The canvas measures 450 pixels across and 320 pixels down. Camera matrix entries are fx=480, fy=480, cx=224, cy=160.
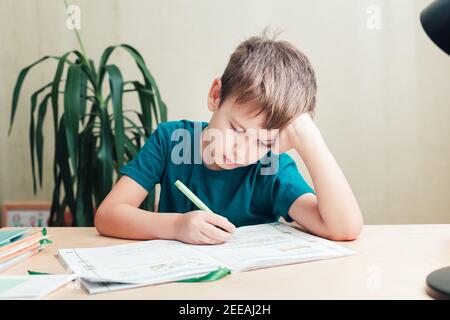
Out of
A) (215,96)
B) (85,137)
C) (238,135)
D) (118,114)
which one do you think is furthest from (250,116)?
(85,137)

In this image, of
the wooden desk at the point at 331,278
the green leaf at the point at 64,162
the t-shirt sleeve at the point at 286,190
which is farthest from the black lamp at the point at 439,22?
the green leaf at the point at 64,162

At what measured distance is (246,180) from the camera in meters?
1.10

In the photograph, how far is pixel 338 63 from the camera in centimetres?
196

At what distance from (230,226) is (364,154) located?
4.26ft

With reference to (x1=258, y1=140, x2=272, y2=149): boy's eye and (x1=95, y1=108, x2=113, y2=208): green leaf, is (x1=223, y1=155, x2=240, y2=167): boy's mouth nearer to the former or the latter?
(x1=258, y1=140, x2=272, y2=149): boy's eye

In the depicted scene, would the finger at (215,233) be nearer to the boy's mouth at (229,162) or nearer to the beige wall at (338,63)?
the boy's mouth at (229,162)

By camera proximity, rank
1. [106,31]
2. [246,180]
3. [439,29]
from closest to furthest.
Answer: [439,29] → [246,180] → [106,31]

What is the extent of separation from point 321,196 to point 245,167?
0.23 meters

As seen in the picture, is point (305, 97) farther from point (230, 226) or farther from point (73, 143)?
point (73, 143)

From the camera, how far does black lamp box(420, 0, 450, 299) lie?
1.73ft

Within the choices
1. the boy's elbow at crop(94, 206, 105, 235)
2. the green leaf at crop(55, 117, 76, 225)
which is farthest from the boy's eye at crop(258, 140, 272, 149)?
the green leaf at crop(55, 117, 76, 225)

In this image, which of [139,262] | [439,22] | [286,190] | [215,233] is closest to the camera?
[439,22]

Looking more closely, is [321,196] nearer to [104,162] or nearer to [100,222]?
[100,222]

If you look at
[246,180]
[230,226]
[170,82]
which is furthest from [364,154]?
[230,226]
